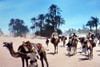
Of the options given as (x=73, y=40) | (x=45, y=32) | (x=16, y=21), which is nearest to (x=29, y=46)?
(x=73, y=40)

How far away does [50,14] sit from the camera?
62406mm

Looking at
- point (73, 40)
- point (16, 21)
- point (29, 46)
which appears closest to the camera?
point (29, 46)

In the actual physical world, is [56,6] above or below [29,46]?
above

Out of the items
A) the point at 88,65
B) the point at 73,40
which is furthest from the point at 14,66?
the point at 73,40

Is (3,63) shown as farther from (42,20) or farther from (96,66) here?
(42,20)

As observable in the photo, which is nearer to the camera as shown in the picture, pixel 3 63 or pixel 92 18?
pixel 3 63

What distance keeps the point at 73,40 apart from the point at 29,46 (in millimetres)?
9112

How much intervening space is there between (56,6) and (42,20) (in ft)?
35.1

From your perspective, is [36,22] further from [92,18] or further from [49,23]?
[92,18]

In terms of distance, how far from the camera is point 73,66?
13719 mm

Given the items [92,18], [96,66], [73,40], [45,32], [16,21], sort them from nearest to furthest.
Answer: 1. [96,66]
2. [73,40]
3. [45,32]
4. [92,18]
5. [16,21]

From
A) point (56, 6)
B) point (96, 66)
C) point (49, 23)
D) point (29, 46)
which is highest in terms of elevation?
point (56, 6)

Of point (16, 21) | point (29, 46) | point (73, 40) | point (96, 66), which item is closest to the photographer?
point (29, 46)

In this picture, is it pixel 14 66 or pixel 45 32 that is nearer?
pixel 14 66
